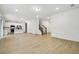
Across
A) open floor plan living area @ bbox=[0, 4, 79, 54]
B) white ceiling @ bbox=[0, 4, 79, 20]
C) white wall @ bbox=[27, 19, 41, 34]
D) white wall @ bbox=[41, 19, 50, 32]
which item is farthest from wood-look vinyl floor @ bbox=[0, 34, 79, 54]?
white ceiling @ bbox=[0, 4, 79, 20]

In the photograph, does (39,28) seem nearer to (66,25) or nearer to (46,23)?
(46,23)

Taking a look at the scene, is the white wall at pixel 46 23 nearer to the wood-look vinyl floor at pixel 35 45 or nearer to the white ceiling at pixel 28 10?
the white ceiling at pixel 28 10

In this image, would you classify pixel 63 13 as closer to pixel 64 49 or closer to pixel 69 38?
pixel 69 38

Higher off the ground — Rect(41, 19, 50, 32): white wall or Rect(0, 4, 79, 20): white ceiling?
Rect(0, 4, 79, 20): white ceiling

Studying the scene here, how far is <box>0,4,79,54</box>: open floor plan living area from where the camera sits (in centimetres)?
242

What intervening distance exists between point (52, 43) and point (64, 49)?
369mm

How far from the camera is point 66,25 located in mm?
2627

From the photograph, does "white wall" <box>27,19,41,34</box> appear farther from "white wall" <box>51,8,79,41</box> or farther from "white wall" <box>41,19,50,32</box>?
"white wall" <box>51,8,79,41</box>

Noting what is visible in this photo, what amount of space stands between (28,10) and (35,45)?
3.23 ft

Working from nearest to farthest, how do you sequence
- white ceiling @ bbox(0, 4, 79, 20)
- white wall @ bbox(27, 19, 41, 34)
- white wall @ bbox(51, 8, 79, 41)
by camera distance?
white ceiling @ bbox(0, 4, 79, 20) → white wall @ bbox(51, 8, 79, 41) → white wall @ bbox(27, 19, 41, 34)

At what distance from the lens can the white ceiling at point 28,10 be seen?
239 cm

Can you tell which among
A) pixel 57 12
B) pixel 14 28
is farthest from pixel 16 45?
pixel 57 12

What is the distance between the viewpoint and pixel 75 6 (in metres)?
2.37

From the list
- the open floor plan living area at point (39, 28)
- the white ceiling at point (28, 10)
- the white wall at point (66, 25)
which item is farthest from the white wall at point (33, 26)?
the white wall at point (66, 25)
